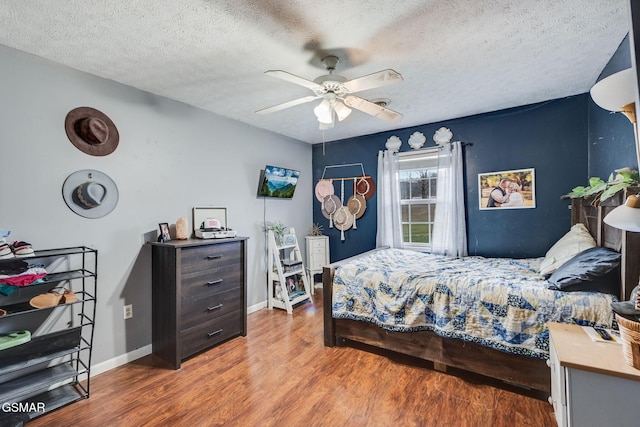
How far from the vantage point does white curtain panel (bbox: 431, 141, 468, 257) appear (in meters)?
3.43

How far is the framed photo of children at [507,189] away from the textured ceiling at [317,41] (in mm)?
923

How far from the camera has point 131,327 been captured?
2424 millimetres

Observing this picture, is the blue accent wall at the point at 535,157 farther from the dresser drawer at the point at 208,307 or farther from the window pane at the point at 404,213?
the dresser drawer at the point at 208,307

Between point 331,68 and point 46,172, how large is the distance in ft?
7.05

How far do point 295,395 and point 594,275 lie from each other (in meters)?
2.03

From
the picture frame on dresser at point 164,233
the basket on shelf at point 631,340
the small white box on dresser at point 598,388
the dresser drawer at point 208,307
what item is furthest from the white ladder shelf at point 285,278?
the basket on shelf at point 631,340

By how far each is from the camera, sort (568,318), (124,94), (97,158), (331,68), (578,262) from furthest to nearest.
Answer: (124,94) → (97,158) → (331,68) → (578,262) → (568,318)

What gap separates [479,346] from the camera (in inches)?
79.3

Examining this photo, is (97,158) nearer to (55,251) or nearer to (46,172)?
(46,172)

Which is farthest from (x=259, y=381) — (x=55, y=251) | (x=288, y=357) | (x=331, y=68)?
(x=331, y=68)

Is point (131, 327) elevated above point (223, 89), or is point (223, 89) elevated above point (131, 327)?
point (223, 89)

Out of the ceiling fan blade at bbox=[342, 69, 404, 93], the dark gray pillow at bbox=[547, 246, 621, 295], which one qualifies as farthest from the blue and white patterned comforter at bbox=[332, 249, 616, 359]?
the ceiling fan blade at bbox=[342, 69, 404, 93]

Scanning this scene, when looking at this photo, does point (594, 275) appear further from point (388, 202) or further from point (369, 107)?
point (388, 202)

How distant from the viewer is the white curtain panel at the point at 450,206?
343cm
